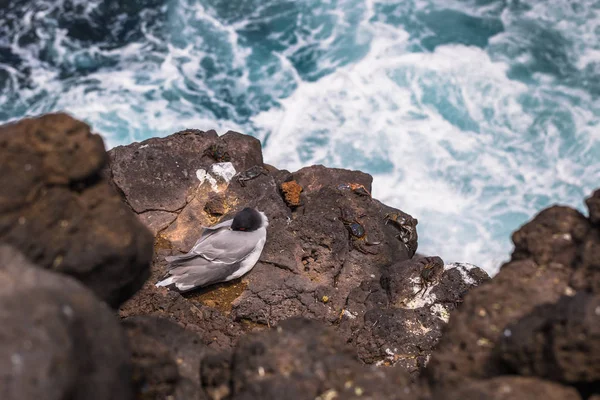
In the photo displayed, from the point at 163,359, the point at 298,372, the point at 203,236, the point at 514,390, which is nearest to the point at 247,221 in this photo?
the point at 203,236

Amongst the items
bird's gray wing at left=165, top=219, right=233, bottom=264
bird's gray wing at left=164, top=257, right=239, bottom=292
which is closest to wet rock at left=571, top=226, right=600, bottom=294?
bird's gray wing at left=164, top=257, right=239, bottom=292

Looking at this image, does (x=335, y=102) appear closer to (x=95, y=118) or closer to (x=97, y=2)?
(x=95, y=118)

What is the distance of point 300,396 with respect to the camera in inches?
128

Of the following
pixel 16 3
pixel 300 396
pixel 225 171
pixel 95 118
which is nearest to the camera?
pixel 300 396

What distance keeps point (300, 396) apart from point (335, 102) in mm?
12604

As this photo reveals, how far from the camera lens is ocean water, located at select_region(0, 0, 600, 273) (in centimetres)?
1382

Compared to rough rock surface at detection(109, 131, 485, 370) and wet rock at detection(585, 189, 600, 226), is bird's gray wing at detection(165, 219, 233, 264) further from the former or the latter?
wet rock at detection(585, 189, 600, 226)

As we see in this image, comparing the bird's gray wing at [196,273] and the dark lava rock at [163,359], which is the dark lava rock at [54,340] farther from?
the bird's gray wing at [196,273]

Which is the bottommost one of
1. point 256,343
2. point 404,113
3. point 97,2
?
point 404,113

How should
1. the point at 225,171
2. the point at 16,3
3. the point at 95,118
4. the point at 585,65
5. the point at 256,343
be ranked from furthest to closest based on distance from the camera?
the point at 16,3 < the point at 585,65 < the point at 95,118 < the point at 225,171 < the point at 256,343

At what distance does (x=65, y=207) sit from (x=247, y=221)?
2955 millimetres

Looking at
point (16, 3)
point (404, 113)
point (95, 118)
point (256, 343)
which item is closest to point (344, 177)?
point (256, 343)

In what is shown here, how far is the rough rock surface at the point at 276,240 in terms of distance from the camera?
578 cm

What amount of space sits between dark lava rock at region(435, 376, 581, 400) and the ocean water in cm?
990
